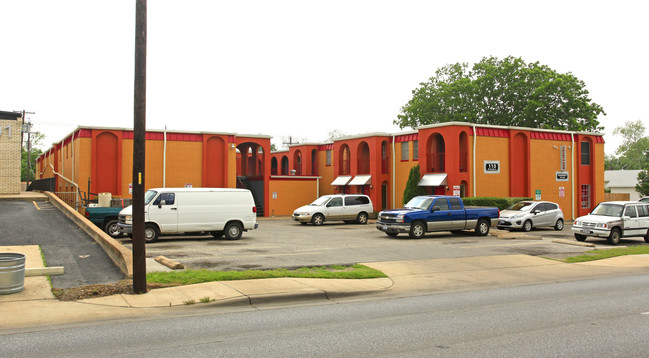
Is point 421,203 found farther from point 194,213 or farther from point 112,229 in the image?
point 112,229

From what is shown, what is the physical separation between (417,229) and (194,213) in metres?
9.01

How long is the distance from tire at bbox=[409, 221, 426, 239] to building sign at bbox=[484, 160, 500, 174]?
44.9ft

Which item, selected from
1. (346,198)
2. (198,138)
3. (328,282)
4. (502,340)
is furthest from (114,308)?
(198,138)

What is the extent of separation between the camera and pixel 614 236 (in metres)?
20.9

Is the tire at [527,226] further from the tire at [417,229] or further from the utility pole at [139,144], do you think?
the utility pole at [139,144]

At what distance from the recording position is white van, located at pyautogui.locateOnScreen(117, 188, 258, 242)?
63.4 ft

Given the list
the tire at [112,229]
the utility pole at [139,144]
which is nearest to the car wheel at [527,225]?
the tire at [112,229]

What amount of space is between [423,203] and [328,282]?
469 inches

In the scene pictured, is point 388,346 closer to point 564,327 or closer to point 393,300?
point 564,327

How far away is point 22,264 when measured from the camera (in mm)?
9852

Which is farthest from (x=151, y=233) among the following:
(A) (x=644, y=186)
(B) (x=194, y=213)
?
(A) (x=644, y=186)

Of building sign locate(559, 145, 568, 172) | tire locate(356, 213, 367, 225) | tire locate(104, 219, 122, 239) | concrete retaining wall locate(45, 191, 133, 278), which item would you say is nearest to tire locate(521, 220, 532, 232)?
tire locate(356, 213, 367, 225)

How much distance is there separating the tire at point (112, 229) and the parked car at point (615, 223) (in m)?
18.4

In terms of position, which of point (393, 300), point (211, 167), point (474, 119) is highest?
point (474, 119)
